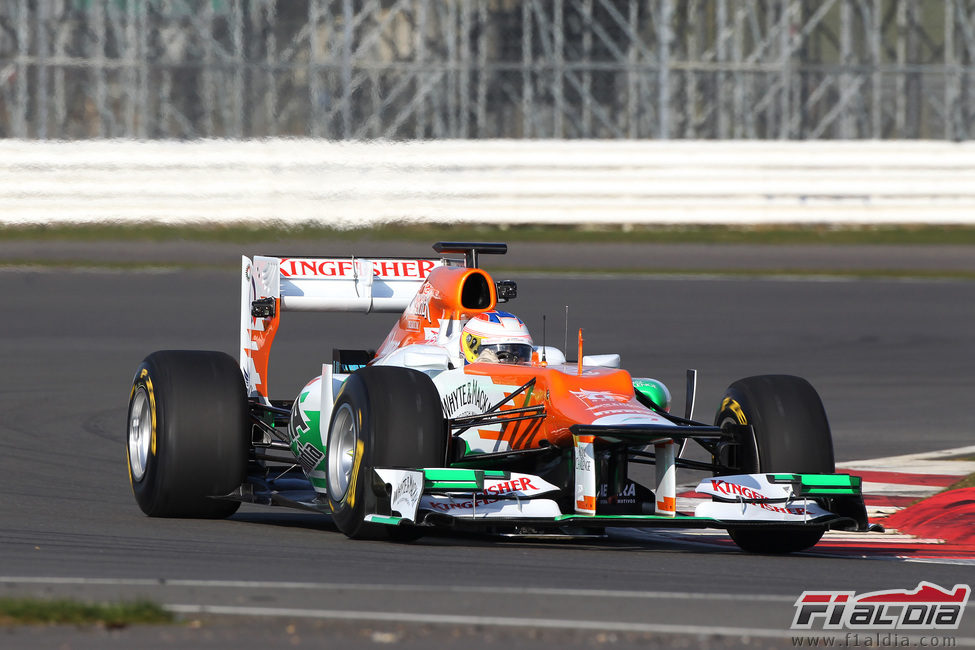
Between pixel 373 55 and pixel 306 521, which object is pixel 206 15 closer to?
pixel 373 55

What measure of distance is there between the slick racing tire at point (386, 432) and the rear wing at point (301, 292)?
215 cm

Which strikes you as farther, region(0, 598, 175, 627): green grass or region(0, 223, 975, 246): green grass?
region(0, 223, 975, 246): green grass

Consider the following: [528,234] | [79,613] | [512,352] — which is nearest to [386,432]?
[512,352]

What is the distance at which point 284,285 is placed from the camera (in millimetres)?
10688

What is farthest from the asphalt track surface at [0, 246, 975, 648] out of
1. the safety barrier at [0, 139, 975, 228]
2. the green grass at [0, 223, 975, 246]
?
the green grass at [0, 223, 975, 246]

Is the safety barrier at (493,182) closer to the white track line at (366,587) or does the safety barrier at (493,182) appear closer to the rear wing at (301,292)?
the rear wing at (301,292)

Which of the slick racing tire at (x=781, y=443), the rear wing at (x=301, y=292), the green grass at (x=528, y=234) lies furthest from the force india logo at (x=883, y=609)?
the green grass at (x=528, y=234)

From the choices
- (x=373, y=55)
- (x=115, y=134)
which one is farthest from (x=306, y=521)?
(x=373, y=55)

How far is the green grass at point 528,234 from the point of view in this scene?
26.0 metres

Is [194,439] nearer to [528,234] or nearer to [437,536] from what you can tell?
[437,536]

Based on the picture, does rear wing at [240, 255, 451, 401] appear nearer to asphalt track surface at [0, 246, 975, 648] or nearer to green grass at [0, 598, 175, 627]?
asphalt track surface at [0, 246, 975, 648]

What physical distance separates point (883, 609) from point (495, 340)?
306 cm

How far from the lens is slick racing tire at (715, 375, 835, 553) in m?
8.72

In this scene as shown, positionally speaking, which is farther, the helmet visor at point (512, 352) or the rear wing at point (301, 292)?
the rear wing at point (301, 292)
